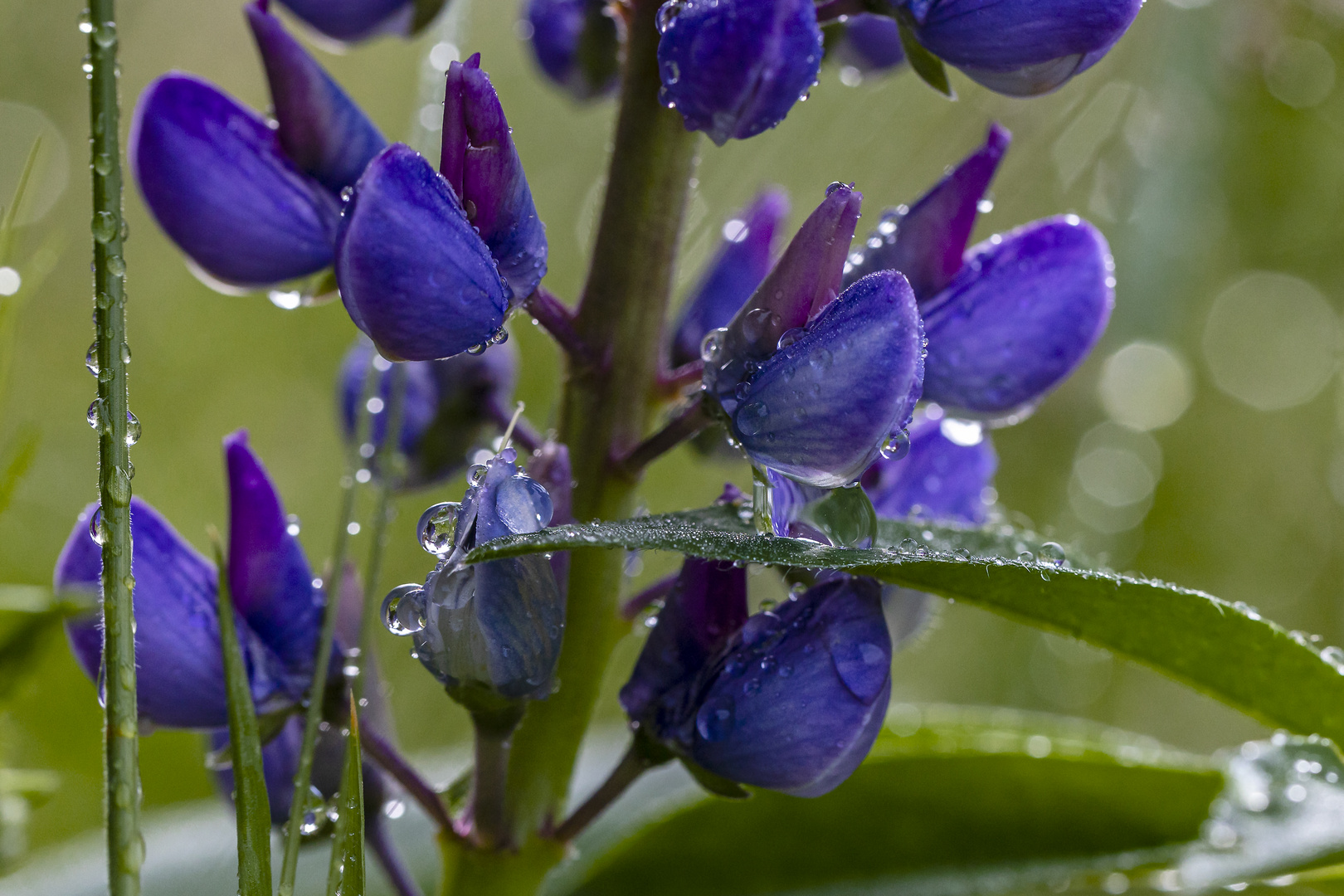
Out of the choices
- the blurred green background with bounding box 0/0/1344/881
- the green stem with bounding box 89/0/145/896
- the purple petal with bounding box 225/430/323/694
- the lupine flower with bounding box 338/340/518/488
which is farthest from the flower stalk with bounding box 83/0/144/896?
the blurred green background with bounding box 0/0/1344/881

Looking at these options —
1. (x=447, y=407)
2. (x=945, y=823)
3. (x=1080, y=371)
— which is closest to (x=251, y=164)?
(x=447, y=407)

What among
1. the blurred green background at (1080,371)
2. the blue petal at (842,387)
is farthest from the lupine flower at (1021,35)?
the blurred green background at (1080,371)

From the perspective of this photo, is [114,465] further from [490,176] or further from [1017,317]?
[1017,317]

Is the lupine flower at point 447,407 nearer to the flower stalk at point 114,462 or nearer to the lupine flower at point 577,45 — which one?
the lupine flower at point 577,45

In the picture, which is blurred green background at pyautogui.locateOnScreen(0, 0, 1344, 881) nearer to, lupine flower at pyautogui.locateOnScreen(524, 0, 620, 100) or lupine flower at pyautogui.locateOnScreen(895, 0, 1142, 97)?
lupine flower at pyautogui.locateOnScreen(524, 0, 620, 100)

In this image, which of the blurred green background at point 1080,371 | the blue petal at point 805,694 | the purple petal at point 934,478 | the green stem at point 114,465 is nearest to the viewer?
the green stem at point 114,465
